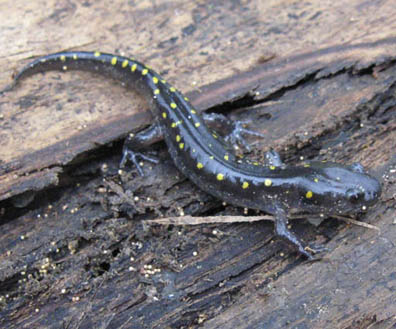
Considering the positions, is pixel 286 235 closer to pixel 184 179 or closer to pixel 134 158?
pixel 184 179

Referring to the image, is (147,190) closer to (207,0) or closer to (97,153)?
(97,153)

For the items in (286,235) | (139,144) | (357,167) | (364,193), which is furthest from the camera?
(139,144)

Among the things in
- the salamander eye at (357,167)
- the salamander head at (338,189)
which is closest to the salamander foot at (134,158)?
the salamander head at (338,189)

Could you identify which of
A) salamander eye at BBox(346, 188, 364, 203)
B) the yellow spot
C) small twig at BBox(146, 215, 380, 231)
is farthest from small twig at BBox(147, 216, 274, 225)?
salamander eye at BBox(346, 188, 364, 203)

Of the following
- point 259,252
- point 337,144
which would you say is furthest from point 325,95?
point 259,252

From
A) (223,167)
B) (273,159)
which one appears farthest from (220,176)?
(273,159)

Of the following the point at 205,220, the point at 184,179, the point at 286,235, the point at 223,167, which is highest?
the point at 223,167

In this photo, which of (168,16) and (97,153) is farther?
(168,16)
